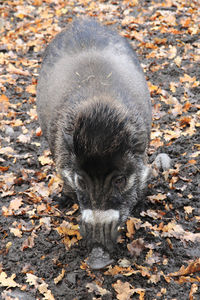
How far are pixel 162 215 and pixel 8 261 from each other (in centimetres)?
169

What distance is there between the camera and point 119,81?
3.95m

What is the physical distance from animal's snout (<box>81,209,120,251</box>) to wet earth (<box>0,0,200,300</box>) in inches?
30.2

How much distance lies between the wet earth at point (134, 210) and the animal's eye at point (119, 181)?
862 mm

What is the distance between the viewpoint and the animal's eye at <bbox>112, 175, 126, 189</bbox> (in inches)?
125

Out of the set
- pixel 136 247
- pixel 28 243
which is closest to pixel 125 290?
pixel 136 247

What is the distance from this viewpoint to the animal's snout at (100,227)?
3.01 m

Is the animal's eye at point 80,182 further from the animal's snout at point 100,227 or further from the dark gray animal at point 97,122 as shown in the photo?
the animal's snout at point 100,227

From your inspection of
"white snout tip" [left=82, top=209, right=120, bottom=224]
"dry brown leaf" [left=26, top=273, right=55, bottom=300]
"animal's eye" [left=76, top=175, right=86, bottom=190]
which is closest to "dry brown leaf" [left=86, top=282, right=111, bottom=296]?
"dry brown leaf" [left=26, top=273, right=55, bottom=300]

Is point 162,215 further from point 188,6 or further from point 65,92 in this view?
point 188,6

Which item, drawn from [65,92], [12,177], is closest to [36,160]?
[12,177]

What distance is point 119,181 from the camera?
3.26 m

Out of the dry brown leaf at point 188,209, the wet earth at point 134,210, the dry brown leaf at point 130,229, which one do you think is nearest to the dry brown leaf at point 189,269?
the wet earth at point 134,210

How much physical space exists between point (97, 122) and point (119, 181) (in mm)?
586

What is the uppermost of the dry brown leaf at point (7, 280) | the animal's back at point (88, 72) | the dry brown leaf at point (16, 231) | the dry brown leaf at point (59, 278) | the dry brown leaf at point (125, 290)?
the animal's back at point (88, 72)
